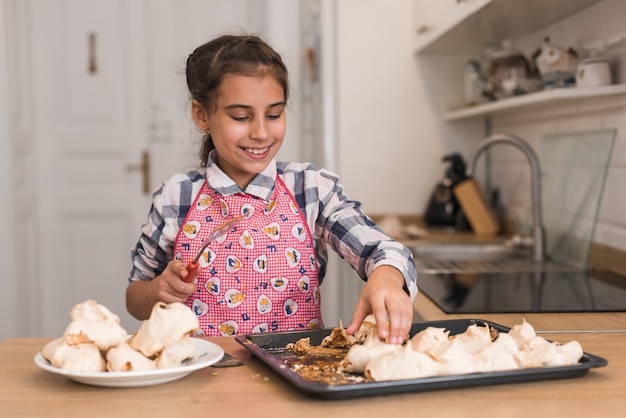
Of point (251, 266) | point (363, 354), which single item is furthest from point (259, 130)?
point (363, 354)

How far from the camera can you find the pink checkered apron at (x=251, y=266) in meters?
1.37

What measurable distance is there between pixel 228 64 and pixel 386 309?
554 mm

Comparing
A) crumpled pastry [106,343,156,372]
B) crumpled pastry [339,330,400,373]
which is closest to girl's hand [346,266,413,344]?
crumpled pastry [339,330,400,373]

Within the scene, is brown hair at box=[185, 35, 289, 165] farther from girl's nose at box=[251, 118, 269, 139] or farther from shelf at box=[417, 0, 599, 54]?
shelf at box=[417, 0, 599, 54]

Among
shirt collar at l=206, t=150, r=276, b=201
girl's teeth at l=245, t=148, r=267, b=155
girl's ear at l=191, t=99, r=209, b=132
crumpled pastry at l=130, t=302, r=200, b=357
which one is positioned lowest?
crumpled pastry at l=130, t=302, r=200, b=357

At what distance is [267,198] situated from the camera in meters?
1.42

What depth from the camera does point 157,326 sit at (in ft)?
2.86

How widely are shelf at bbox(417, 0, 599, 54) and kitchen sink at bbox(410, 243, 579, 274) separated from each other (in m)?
0.63

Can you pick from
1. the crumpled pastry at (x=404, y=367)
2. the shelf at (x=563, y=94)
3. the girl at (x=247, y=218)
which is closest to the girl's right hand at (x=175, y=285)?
the girl at (x=247, y=218)

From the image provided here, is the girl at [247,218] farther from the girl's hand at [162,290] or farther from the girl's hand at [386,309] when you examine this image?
the girl's hand at [386,309]

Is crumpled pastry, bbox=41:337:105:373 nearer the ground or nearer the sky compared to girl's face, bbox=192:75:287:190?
nearer the ground

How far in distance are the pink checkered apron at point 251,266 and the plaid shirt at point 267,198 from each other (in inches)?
0.9

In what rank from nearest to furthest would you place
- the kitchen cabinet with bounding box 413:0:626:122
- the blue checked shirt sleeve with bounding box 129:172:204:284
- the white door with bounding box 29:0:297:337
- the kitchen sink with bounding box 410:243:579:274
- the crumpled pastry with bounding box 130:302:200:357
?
1. the crumpled pastry with bounding box 130:302:200:357
2. the blue checked shirt sleeve with bounding box 129:172:204:284
3. the kitchen cabinet with bounding box 413:0:626:122
4. the kitchen sink with bounding box 410:243:579:274
5. the white door with bounding box 29:0:297:337

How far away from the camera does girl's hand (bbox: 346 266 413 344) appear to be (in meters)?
0.97
